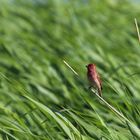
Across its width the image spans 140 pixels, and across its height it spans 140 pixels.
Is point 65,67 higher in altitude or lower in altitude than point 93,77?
higher

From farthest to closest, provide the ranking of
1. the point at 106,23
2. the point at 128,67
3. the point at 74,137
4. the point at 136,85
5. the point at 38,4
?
the point at 38,4 < the point at 106,23 < the point at 128,67 < the point at 136,85 < the point at 74,137

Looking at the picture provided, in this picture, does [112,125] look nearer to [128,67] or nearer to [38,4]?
[128,67]

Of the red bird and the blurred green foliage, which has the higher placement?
the blurred green foliage

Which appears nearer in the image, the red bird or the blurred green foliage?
the red bird

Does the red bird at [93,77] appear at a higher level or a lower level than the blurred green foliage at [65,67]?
lower

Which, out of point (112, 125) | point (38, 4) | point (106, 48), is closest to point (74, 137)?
point (112, 125)

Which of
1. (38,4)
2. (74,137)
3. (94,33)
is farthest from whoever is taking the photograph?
(38,4)

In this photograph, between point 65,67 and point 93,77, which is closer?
point 93,77

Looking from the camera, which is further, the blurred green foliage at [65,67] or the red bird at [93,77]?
the blurred green foliage at [65,67]
